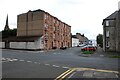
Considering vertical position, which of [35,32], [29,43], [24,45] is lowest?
[24,45]

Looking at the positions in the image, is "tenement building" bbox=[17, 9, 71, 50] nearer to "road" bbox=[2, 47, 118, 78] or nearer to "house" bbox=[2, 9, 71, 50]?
"house" bbox=[2, 9, 71, 50]

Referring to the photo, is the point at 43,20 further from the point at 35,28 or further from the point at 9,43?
the point at 9,43

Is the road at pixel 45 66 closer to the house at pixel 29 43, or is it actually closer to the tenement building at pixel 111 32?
the tenement building at pixel 111 32

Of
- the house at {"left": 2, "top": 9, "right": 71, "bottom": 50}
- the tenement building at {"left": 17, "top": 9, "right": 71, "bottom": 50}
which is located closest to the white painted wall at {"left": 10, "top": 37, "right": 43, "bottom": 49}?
the house at {"left": 2, "top": 9, "right": 71, "bottom": 50}

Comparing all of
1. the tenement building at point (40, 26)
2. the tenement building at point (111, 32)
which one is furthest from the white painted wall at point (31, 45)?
the tenement building at point (111, 32)

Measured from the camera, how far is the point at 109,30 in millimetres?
46312

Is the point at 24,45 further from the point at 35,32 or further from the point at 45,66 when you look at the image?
the point at 45,66

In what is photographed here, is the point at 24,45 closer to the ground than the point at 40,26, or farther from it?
closer to the ground

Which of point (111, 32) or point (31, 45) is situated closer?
point (111, 32)

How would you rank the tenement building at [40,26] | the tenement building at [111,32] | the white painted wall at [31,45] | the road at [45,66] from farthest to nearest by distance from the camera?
the tenement building at [40,26], the white painted wall at [31,45], the tenement building at [111,32], the road at [45,66]

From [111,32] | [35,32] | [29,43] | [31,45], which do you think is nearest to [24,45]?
[29,43]

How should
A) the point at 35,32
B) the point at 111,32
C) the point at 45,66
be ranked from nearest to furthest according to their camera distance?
1. the point at 45,66
2. the point at 111,32
3. the point at 35,32

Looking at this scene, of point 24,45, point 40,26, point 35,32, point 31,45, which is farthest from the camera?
point 35,32

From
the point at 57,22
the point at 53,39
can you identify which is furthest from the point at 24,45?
the point at 57,22
